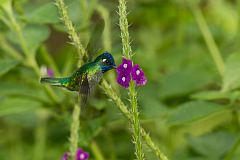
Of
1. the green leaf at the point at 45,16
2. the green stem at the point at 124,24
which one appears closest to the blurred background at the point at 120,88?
the green leaf at the point at 45,16

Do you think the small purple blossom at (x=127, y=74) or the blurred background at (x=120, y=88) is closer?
the small purple blossom at (x=127, y=74)

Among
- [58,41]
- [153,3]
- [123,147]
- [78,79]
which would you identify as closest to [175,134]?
[123,147]

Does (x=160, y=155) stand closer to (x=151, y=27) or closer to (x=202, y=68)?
(x=202, y=68)

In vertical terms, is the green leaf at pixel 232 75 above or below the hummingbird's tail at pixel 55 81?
above

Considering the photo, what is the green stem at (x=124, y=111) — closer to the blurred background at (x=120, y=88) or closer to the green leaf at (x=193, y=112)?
the blurred background at (x=120, y=88)

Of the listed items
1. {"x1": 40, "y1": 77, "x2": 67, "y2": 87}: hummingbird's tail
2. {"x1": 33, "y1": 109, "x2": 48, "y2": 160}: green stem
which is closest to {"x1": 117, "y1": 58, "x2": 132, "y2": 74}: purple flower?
{"x1": 40, "y1": 77, "x2": 67, "y2": 87}: hummingbird's tail

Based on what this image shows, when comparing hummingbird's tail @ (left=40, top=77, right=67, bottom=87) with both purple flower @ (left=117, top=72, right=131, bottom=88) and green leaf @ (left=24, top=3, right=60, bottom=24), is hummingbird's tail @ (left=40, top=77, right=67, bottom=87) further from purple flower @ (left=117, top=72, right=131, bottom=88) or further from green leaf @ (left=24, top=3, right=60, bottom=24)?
green leaf @ (left=24, top=3, right=60, bottom=24)

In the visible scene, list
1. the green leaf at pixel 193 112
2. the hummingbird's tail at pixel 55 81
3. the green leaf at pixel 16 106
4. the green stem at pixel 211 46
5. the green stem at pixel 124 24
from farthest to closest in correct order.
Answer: the green stem at pixel 211 46, the green leaf at pixel 16 106, the green leaf at pixel 193 112, the hummingbird's tail at pixel 55 81, the green stem at pixel 124 24
